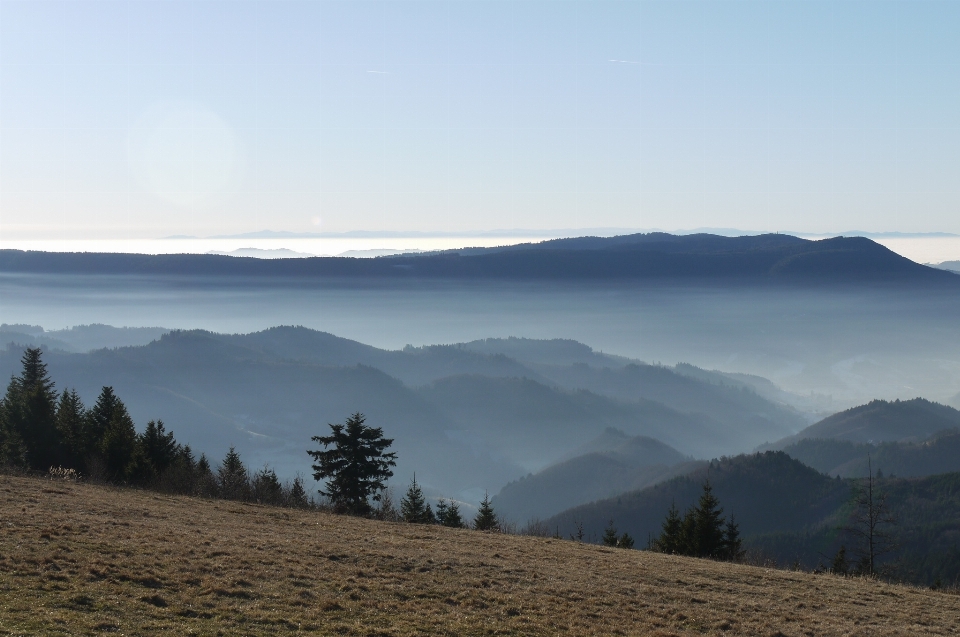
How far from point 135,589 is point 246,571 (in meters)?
3.42

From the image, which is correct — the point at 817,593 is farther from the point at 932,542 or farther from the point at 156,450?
the point at 932,542

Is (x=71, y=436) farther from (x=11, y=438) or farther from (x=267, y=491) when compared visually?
(x=267, y=491)

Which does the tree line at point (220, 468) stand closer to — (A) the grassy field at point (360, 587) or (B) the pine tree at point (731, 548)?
(B) the pine tree at point (731, 548)

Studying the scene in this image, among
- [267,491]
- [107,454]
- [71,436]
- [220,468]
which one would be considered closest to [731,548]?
[267,491]

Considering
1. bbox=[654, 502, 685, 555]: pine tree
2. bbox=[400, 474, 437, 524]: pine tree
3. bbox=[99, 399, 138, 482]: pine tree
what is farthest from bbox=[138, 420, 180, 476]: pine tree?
bbox=[654, 502, 685, 555]: pine tree

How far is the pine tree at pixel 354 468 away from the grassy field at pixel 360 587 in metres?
17.3

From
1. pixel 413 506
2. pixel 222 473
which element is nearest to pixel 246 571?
pixel 222 473

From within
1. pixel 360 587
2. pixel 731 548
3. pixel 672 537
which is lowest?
pixel 731 548

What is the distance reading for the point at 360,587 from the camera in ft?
66.5

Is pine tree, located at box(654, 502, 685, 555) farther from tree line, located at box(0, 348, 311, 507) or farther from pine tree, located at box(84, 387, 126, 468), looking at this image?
pine tree, located at box(84, 387, 126, 468)

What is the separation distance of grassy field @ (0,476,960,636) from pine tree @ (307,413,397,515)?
17308mm

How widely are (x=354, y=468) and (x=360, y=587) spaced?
29615 millimetres

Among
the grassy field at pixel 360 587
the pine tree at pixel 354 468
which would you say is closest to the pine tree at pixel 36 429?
the pine tree at pixel 354 468

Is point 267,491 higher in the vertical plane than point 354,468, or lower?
lower
